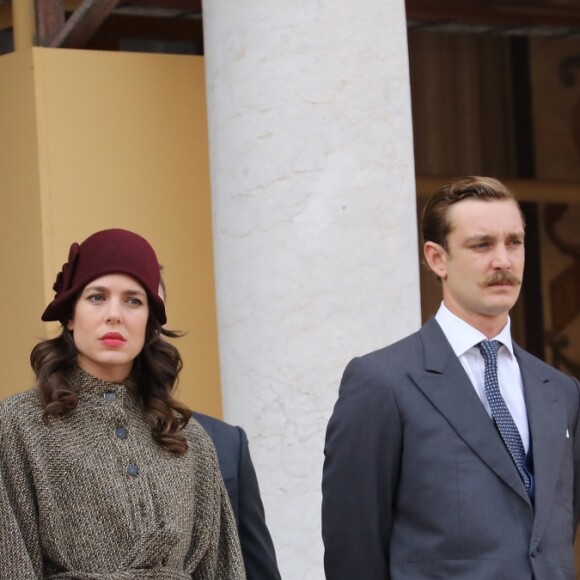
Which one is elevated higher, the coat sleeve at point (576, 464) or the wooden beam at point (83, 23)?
the wooden beam at point (83, 23)

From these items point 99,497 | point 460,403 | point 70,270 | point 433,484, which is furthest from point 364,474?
point 70,270

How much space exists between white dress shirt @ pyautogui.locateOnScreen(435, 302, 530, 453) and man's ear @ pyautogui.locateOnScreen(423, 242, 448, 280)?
84mm

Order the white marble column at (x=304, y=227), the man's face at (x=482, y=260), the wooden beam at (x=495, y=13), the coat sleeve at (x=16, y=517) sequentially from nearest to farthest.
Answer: the coat sleeve at (x=16, y=517), the man's face at (x=482, y=260), the white marble column at (x=304, y=227), the wooden beam at (x=495, y=13)

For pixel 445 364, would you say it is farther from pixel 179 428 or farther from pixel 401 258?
pixel 401 258

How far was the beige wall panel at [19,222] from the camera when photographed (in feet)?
19.3

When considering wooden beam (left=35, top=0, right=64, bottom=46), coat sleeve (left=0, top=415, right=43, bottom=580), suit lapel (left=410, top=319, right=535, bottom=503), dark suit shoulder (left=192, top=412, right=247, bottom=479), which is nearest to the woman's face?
coat sleeve (left=0, top=415, right=43, bottom=580)

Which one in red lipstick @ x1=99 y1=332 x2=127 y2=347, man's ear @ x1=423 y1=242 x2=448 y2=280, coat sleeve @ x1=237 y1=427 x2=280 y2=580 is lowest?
coat sleeve @ x1=237 y1=427 x2=280 y2=580

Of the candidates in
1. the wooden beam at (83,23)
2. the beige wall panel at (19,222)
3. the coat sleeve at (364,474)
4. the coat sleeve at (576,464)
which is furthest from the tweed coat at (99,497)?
the wooden beam at (83,23)

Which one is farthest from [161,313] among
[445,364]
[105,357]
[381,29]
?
[381,29]

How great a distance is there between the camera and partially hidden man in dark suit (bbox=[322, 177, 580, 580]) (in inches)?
140

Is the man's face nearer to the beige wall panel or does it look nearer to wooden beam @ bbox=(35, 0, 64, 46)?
the beige wall panel

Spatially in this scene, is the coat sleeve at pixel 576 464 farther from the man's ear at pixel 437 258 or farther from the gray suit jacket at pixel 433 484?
the man's ear at pixel 437 258

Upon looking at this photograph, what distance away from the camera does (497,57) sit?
31.3 ft

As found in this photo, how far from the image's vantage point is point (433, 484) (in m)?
3.56
